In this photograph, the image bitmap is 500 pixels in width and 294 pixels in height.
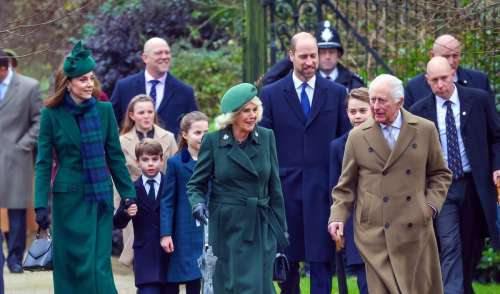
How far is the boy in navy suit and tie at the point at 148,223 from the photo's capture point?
1137cm

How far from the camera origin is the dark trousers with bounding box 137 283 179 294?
11.4 meters

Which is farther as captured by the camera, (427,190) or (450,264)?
(450,264)

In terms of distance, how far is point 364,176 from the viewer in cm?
1023

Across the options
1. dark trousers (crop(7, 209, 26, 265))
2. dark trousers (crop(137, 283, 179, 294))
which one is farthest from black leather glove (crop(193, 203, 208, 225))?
dark trousers (crop(7, 209, 26, 265))

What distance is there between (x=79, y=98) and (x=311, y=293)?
2.49 meters

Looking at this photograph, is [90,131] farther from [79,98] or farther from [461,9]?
[461,9]

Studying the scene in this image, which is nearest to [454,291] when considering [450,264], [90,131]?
[450,264]

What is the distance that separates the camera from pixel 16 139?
15.4m

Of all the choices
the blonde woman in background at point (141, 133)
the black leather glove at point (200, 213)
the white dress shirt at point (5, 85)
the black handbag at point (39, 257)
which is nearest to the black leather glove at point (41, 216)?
the black handbag at point (39, 257)

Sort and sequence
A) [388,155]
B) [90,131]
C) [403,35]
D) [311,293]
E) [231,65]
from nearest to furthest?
[388,155]
[90,131]
[311,293]
[403,35]
[231,65]

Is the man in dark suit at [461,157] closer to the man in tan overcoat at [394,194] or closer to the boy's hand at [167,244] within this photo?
the man in tan overcoat at [394,194]

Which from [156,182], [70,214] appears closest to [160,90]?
[156,182]

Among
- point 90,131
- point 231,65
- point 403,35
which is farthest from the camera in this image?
point 231,65

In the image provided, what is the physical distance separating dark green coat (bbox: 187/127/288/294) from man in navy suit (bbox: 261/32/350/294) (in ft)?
5.47
